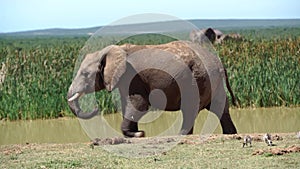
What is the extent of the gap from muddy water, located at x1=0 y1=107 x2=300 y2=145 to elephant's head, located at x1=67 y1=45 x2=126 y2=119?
97 centimetres

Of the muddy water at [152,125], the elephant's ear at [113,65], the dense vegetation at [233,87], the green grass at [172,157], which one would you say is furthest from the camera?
the dense vegetation at [233,87]

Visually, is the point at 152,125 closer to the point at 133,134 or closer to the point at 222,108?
the point at 222,108

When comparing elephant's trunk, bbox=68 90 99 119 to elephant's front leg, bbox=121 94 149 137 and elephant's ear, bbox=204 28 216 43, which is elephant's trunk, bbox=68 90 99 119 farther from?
elephant's ear, bbox=204 28 216 43

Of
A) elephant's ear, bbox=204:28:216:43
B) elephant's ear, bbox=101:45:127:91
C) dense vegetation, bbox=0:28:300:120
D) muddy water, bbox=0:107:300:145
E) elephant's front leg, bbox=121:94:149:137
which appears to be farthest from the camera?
elephant's ear, bbox=204:28:216:43

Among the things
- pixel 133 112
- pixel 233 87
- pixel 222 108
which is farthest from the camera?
pixel 233 87

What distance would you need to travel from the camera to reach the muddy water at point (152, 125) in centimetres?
1236

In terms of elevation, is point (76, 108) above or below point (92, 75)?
below

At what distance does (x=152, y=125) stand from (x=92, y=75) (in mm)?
3001

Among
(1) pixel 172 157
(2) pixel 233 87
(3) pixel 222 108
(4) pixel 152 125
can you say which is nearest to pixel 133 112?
(3) pixel 222 108

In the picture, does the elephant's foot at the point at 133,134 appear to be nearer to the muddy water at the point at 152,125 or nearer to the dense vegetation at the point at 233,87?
the muddy water at the point at 152,125

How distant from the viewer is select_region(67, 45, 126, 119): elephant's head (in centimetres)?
1056

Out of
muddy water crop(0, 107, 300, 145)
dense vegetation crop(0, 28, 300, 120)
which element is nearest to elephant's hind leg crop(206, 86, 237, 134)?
muddy water crop(0, 107, 300, 145)

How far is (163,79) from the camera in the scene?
10.3 m

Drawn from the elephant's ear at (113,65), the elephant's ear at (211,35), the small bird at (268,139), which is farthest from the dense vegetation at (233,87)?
the elephant's ear at (211,35)
